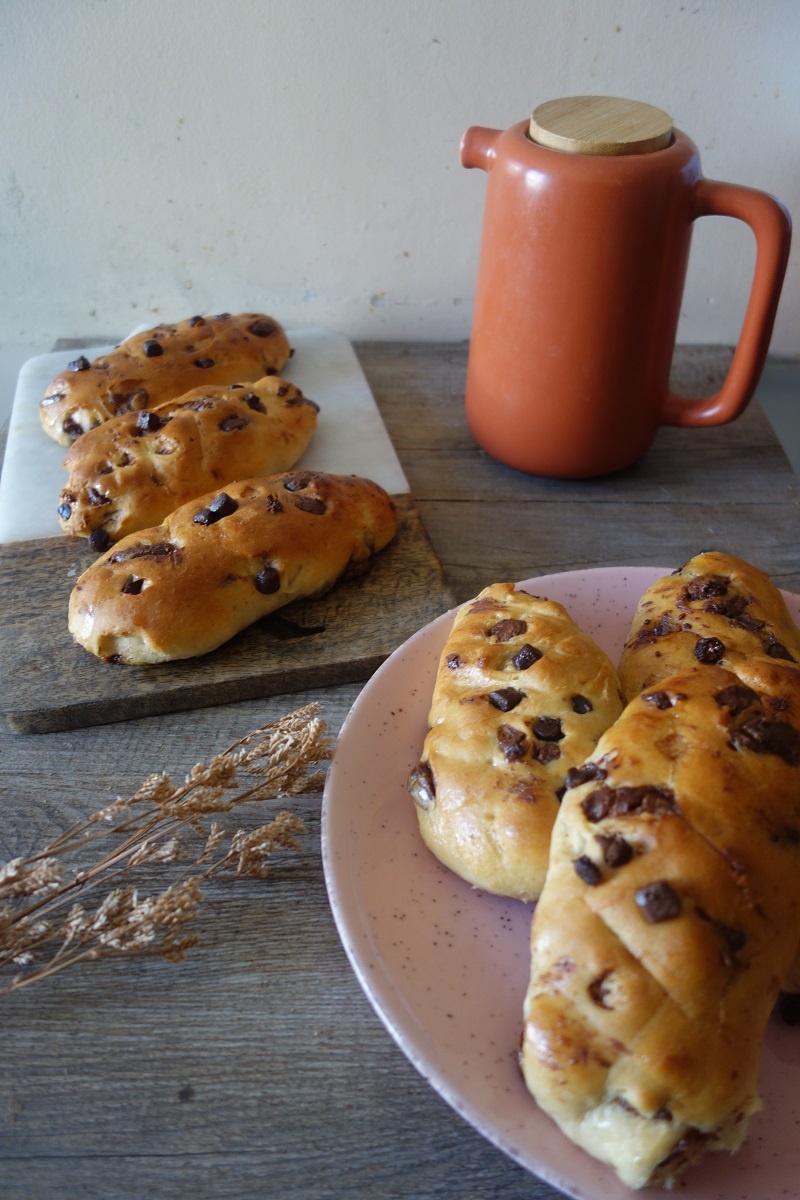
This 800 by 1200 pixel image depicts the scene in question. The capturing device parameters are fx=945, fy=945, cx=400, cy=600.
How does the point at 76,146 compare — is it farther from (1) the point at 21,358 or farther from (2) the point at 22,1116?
(2) the point at 22,1116

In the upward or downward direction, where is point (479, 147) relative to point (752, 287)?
upward

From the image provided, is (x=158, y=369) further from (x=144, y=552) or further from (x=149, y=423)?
(x=144, y=552)

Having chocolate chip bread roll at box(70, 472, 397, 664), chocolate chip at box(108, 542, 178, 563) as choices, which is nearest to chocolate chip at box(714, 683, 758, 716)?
chocolate chip bread roll at box(70, 472, 397, 664)

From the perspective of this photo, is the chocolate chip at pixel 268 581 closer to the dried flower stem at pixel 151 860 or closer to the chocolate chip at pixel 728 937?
the dried flower stem at pixel 151 860

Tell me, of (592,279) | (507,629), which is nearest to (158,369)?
(592,279)

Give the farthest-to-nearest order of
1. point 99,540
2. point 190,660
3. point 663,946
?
point 99,540, point 190,660, point 663,946

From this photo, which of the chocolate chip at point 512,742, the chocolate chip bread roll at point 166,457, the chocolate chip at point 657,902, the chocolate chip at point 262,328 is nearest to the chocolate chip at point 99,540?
the chocolate chip bread roll at point 166,457
